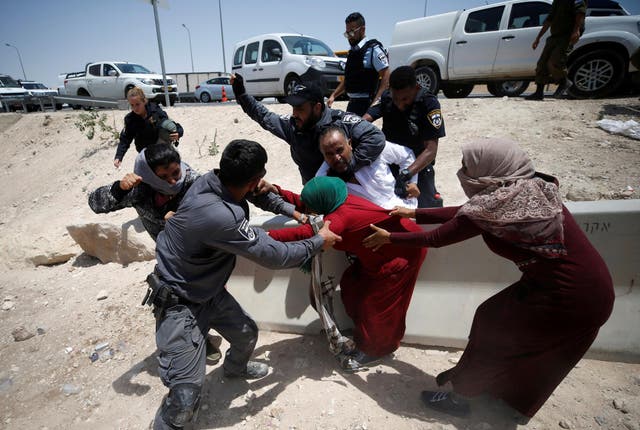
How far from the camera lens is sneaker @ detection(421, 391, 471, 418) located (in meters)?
1.97

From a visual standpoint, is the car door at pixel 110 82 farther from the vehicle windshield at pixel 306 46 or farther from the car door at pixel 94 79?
the vehicle windshield at pixel 306 46

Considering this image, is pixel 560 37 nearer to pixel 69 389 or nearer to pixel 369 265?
pixel 369 265

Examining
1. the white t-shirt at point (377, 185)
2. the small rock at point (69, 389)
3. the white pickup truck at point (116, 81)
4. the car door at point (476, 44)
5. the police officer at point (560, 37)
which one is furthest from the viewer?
the white pickup truck at point (116, 81)

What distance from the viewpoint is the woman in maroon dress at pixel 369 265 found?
2141 mm

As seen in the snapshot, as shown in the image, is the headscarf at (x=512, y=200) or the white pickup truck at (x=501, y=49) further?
the white pickup truck at (x=501, y=49)

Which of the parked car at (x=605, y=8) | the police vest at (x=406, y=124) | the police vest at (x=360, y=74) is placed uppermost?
the parked car at (x=605, y=8)

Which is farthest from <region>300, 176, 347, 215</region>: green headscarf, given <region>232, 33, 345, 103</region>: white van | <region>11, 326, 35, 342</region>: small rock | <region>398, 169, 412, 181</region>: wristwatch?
<region>232, 33, 345, 103</region>: white van

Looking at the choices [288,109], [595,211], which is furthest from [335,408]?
[288,109]

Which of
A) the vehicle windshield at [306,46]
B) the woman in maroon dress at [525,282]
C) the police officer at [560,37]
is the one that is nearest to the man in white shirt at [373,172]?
the woman in maroon dress at [525,282]

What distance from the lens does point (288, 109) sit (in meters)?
8.52

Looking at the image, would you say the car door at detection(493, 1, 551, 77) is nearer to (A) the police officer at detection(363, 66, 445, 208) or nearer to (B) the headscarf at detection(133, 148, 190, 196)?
(A) the police officer at detection(363, 66, 445, 208)

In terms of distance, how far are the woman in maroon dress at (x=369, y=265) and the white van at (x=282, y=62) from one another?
24.3 feet

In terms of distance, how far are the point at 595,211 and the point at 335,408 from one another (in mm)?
1975

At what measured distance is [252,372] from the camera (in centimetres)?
238
